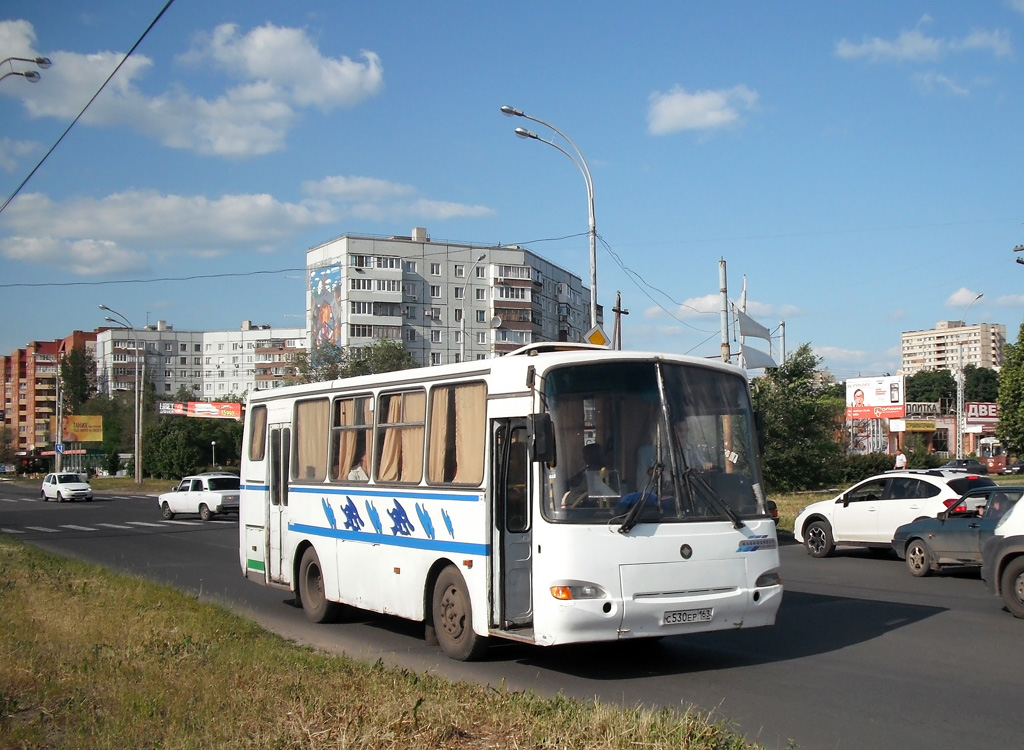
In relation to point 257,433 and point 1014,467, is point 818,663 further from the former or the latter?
point 1014,467

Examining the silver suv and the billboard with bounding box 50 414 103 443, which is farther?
the billboard with bounding box 50 414 103 443

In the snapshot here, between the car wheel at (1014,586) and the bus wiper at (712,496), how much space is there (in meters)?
4.76

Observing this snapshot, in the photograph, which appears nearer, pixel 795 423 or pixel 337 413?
pixel 337 413

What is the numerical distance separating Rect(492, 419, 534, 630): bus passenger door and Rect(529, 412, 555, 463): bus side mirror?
0.55 meters

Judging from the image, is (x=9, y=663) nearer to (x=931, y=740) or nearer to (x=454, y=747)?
(x=454, y=747)

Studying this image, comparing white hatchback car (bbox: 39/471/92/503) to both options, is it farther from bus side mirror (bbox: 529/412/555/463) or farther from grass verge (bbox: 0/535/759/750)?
bus side mirror (bbox: 529/412/555/463)

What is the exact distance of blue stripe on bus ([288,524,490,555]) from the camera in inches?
385

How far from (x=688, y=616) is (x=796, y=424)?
95.5 feet

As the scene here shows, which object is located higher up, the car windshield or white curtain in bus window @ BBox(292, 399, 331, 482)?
white curtain in bus window @ BBox(292, 399, 331, 482)

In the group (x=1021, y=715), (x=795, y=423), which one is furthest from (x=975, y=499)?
(x=795, y=423)

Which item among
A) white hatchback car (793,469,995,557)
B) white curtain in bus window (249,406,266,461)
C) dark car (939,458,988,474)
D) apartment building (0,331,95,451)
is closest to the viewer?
white curtain in bus window (249,406,266,461)

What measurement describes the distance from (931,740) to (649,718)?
2008mm

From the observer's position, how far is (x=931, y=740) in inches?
269

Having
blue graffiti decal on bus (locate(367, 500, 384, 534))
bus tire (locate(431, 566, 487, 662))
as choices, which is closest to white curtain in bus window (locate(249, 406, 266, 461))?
blue graffiti decal on bus (locate(367, 500, 384, 534))
